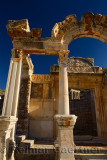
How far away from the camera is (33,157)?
4.46m

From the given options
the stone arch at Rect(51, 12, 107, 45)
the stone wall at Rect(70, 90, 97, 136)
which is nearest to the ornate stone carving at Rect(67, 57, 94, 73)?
the stone arch at Rect(51, 12, 107, 45)

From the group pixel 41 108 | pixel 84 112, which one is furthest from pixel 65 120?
pixel 84 112

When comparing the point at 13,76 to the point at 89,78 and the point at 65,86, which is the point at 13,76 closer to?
the point at 65,86

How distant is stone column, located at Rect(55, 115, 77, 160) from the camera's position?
3.82 meters

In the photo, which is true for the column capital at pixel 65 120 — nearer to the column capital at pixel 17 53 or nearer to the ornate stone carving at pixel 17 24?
the column capital at pixel 17 53

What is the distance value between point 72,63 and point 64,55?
3.49 meters

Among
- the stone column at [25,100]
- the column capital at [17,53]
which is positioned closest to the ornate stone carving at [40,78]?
the stone column at [25,100]

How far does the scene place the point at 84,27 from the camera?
20.5ft

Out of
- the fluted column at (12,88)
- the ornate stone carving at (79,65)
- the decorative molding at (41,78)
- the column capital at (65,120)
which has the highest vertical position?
the ornate stone carving at (79,65)

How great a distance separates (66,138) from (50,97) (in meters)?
3.81

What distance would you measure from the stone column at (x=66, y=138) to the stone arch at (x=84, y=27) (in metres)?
3.85

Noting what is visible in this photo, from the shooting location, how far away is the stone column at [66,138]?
3.82 meters

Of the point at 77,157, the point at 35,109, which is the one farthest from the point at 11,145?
the point at 35,109

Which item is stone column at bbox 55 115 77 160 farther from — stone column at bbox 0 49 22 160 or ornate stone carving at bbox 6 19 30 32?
ornate stone carving at bbox 6 19 30 32
